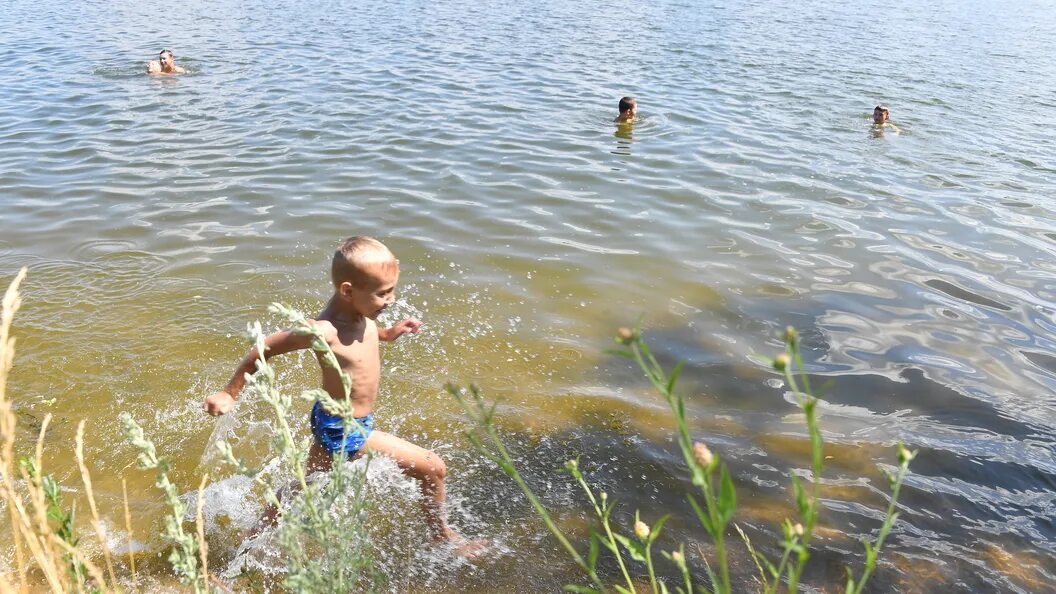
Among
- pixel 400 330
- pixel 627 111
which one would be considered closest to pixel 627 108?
pixel 627 111

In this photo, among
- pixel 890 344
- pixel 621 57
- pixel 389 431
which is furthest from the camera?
pixel 621 57

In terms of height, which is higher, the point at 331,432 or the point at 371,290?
the point at 371,290

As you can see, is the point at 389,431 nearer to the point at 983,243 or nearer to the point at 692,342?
the point at 692,342

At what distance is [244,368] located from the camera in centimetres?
312

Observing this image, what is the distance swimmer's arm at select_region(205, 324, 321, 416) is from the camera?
9.75ft

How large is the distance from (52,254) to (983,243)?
8.07 m

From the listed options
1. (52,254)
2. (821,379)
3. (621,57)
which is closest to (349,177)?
(52,254)

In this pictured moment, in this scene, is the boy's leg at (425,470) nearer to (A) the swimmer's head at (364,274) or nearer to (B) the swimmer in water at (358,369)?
(B) the swimmer in water at (358,369)

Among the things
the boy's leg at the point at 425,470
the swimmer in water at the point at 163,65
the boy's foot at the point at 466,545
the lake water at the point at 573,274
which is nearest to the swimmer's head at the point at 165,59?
the swimmer in water at the point at 163,65

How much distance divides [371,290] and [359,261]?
0.14 metres

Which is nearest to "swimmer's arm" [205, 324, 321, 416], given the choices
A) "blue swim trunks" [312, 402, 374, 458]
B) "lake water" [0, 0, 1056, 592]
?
"blue swim trunks" [312, 402, 374, 458]

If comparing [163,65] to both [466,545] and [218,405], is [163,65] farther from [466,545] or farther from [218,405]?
[466,545]

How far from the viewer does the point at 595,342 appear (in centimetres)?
523

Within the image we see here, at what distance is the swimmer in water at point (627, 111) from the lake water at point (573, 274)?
0.46m
